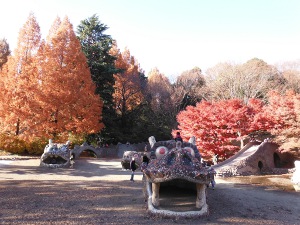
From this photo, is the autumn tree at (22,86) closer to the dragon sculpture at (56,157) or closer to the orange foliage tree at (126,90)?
the dragon sculpture at (56,157)

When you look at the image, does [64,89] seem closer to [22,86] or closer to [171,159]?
[22,86]

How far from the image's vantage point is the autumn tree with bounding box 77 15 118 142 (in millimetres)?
27609

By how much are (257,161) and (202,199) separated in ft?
39.0

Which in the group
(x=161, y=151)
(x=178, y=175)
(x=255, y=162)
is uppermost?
(x=161, y=151)

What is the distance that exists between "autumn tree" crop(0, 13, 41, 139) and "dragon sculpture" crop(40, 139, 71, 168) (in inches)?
175

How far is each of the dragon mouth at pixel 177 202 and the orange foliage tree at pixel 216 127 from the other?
30.5 feet

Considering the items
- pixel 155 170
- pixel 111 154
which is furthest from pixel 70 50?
pixel 155 170

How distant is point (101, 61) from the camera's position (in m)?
28.2

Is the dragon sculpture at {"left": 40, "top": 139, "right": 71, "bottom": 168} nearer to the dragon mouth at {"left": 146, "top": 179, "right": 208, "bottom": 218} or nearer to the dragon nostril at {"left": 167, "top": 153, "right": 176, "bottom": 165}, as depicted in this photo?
the dragon mouth at {"left": 146, "top": 179, "right": 208, "bottom": 218}

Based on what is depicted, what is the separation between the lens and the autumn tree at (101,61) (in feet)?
90.6

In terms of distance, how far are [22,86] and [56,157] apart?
6627 millimetres

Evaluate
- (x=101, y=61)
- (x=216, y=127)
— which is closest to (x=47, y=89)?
(x=101, y=61)

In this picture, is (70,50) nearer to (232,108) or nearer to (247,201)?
(232,108)

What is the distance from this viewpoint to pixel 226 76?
29953mm
